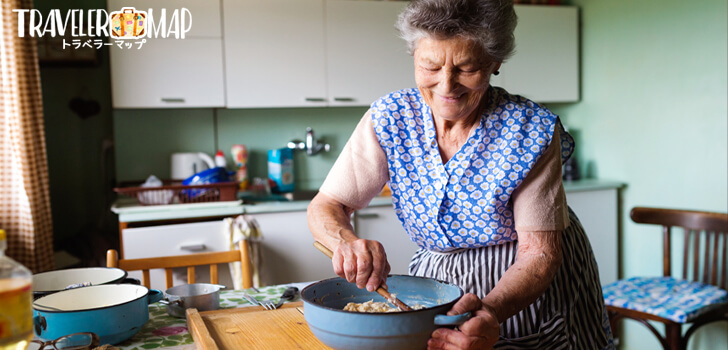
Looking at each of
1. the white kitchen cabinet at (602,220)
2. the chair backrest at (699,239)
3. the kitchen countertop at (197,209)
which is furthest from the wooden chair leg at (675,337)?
the kitchen countertop at (197,209)

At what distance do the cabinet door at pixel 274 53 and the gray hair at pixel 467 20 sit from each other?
196 centimetres

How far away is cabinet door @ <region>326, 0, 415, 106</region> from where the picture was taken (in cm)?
316

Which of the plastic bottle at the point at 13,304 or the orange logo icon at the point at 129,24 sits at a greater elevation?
the orange logo icon at the point at 129,24

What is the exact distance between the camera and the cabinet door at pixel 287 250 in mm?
2811

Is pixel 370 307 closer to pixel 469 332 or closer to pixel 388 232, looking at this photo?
pixel 469 332

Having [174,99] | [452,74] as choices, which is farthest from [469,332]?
[174,99]

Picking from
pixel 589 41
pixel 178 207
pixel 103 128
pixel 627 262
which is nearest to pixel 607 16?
pixel 589 41

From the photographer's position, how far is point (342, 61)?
3.17 metres

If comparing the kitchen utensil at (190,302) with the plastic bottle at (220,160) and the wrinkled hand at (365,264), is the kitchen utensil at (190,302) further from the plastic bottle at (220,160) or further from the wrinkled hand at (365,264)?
the plastic bottle at (220,160)

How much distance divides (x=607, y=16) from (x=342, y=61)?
1.50 metres

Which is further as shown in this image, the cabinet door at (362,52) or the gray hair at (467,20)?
the cabinet door at (362,52)

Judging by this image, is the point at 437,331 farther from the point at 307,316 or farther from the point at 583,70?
the point at 583,70

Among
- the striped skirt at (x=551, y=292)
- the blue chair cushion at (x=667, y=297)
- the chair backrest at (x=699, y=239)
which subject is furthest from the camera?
the chair backrest at (x=699, y=239)

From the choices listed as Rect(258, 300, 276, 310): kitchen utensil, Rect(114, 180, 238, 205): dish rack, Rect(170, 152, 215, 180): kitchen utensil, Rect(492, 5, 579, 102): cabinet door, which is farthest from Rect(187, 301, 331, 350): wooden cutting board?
Rect(492, 5, 579, 102): cabinet door
